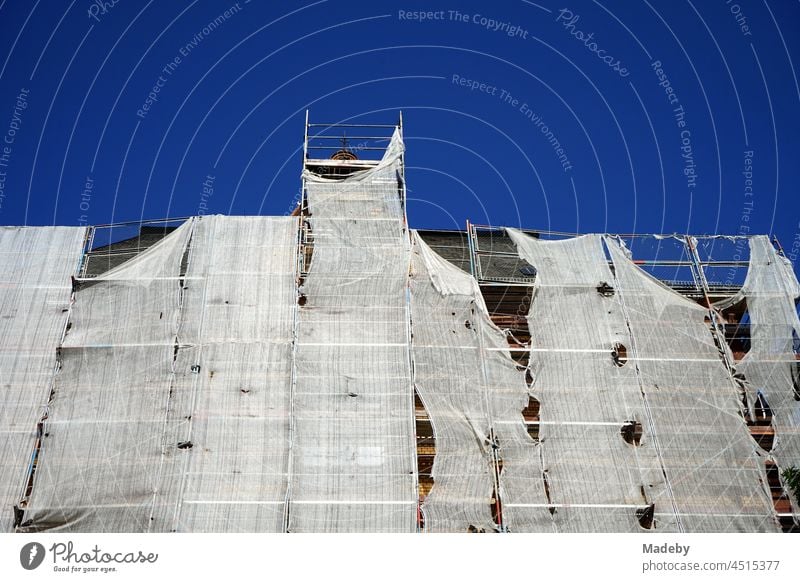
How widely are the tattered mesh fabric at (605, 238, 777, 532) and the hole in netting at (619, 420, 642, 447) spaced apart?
379mm

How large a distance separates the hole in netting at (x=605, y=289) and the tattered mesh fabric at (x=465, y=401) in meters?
3.32

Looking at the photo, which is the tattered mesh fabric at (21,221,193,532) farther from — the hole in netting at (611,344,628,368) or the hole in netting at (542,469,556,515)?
the hole in netting at (611,344,628,368)

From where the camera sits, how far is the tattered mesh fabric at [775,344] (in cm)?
2214

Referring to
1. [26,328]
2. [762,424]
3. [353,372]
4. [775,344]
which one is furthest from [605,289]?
[26,328]

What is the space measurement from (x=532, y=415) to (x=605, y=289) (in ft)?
14.0

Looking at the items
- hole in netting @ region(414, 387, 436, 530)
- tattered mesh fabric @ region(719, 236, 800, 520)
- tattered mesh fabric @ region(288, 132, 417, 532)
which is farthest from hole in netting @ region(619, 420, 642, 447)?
tattered mesh fabric @ region(288, 132, 417, 532)

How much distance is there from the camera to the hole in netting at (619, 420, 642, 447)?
21469 mm

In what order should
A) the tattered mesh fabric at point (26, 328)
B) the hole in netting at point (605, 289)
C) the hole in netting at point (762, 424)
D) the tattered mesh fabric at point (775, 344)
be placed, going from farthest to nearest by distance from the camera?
the hole in netting at point (605, 289) → the hole in netting at point (762, 424) → the tattered mesh fabric at point (775, 344) → the tattered mesh fabric at point (26, 328)

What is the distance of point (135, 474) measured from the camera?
65.8 ft

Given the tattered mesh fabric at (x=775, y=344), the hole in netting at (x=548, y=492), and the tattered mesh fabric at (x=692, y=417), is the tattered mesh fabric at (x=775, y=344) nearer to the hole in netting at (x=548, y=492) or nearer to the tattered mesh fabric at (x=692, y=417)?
the tattered mesh fabric at (x=692, y=417)

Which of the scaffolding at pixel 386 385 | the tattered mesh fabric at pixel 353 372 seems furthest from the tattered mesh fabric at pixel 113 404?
the tattered mesh fabric at pixel 353 372

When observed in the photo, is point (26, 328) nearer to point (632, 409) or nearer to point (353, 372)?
point (353, 372)
